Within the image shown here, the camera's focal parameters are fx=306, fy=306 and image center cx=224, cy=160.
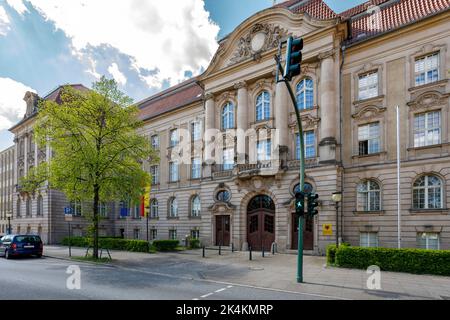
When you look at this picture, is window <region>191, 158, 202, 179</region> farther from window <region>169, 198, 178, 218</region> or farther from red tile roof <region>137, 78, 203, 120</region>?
red tile roof <region>137, 78, 203, 120</region>

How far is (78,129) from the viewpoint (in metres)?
18.0

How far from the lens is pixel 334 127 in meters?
21.5

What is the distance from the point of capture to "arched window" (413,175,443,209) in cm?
1812

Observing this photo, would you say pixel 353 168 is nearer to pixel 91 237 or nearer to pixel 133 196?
pixel 133 196

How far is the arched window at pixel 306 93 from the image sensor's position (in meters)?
23.2

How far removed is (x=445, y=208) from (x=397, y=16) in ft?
43.3

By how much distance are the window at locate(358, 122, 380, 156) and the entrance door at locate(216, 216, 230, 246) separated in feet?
39.4

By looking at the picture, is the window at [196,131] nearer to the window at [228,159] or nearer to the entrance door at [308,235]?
the window at [228,159]

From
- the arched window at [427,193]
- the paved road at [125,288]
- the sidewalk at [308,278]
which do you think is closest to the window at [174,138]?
the sidewalk at [308,278]

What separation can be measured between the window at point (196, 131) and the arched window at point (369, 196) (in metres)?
16.1

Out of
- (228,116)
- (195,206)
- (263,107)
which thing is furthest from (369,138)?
(195,206)

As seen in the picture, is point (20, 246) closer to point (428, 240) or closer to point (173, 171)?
point (173, 171)

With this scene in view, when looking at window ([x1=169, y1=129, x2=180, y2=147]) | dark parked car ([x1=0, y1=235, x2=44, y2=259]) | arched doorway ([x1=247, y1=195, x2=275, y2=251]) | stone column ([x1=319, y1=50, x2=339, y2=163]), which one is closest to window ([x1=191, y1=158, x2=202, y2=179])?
window ([x1=169, y1=129, x2=180, y2=147])
